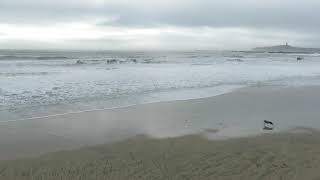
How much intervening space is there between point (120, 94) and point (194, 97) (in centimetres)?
263

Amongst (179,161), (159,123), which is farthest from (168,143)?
(159,123)

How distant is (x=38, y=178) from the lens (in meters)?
5.32

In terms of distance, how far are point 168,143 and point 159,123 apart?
2.23 m

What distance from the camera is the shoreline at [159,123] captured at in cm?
750

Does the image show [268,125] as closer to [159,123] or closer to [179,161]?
[159,123]

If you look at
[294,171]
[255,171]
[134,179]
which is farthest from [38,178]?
[294,171]

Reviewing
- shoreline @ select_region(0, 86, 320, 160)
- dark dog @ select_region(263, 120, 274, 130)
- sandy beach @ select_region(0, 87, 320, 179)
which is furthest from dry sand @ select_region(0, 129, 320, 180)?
dark dog @ select_region(263, 120, 274, 130)

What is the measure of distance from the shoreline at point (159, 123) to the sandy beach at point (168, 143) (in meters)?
0.02

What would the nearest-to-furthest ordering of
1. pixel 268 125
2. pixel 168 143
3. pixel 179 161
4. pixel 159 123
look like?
pixel 179 161
pixel 168 143
pixel 268 125
pixel 159 123

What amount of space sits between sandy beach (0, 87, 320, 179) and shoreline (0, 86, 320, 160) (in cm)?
2

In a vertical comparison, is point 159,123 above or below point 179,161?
below

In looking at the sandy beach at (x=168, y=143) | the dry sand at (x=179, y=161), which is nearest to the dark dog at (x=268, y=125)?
the sandy beach at (x=168, y=143)

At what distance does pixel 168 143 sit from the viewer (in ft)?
24.0

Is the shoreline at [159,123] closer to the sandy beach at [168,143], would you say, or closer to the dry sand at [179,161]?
the sandy beach at [168,143]
